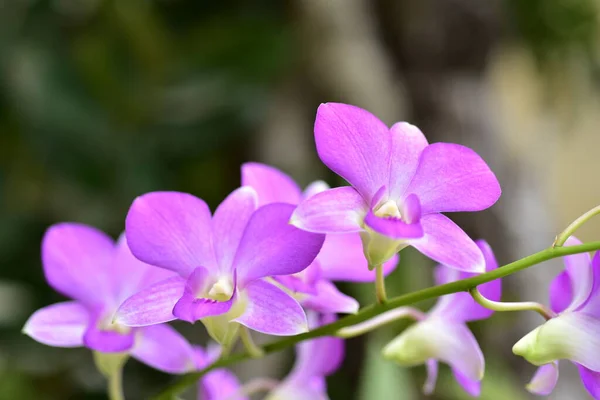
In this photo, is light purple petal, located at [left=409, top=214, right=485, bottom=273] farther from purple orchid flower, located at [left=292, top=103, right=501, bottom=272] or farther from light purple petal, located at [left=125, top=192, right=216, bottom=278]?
light purple petal, located at [left=125, top=192, right=216, bottom=278]

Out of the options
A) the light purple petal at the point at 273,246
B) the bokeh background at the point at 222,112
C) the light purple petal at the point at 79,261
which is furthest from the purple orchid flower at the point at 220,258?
the bokeh background at the point at 222,112

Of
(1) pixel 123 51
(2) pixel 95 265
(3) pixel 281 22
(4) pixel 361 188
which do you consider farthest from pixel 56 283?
(3) pixel 281 22

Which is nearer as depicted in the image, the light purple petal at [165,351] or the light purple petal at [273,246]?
the light purple petal at [273,246]

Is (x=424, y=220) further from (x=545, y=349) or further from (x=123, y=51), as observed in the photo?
(x=123, y=51)

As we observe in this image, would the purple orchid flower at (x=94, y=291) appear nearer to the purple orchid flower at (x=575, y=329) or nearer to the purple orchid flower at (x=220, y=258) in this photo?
the purple orchid flower at (x=220, y=258)

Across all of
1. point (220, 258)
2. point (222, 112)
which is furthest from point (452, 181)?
point (222, 112)
